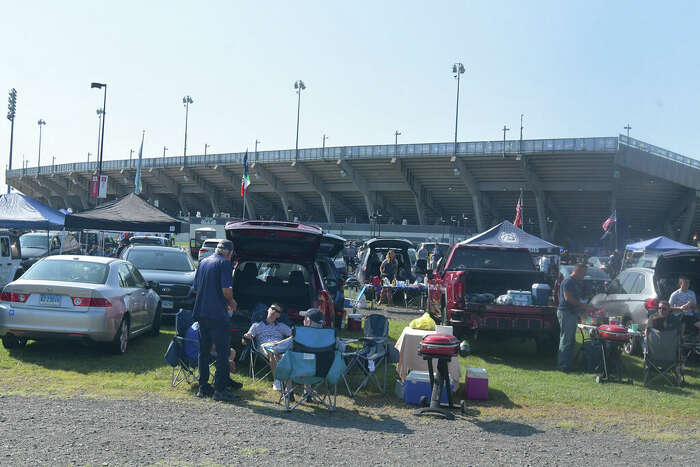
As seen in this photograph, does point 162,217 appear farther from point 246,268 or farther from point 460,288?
point 460,288

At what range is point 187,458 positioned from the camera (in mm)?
5180

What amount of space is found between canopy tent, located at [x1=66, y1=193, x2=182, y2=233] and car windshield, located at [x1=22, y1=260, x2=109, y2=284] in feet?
21.8

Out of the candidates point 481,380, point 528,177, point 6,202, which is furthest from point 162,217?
point 528,177

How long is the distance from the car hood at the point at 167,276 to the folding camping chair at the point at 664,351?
847cm

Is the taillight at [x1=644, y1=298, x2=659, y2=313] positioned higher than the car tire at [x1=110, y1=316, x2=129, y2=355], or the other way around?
the taillight at [x1=644, y1=298, x2=659, y2=313]

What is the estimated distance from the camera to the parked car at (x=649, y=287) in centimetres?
1131

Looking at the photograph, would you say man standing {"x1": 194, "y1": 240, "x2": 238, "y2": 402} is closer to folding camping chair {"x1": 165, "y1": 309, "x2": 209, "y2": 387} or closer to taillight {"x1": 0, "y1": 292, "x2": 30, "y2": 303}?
folding camping chair {"x1": 165, "y1": 309, "x2": 209, "y2": 387}

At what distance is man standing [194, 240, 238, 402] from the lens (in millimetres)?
7227

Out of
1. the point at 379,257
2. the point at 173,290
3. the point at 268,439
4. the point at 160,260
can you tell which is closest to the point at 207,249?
the point at 379,257

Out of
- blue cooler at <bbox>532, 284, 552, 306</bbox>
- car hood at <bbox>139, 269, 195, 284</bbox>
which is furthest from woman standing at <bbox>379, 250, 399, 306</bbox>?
blue cooler at <bbox>532, 284, 552, 306</bbox>

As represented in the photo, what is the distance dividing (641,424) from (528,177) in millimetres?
43270

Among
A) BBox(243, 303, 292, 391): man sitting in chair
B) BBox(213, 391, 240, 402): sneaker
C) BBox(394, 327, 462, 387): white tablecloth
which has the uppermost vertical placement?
BBox(243, 303, 292, 391): man sitting in chair

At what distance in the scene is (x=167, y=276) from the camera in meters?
13.5

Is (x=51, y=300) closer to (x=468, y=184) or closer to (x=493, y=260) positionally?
(x=493, y=260)
